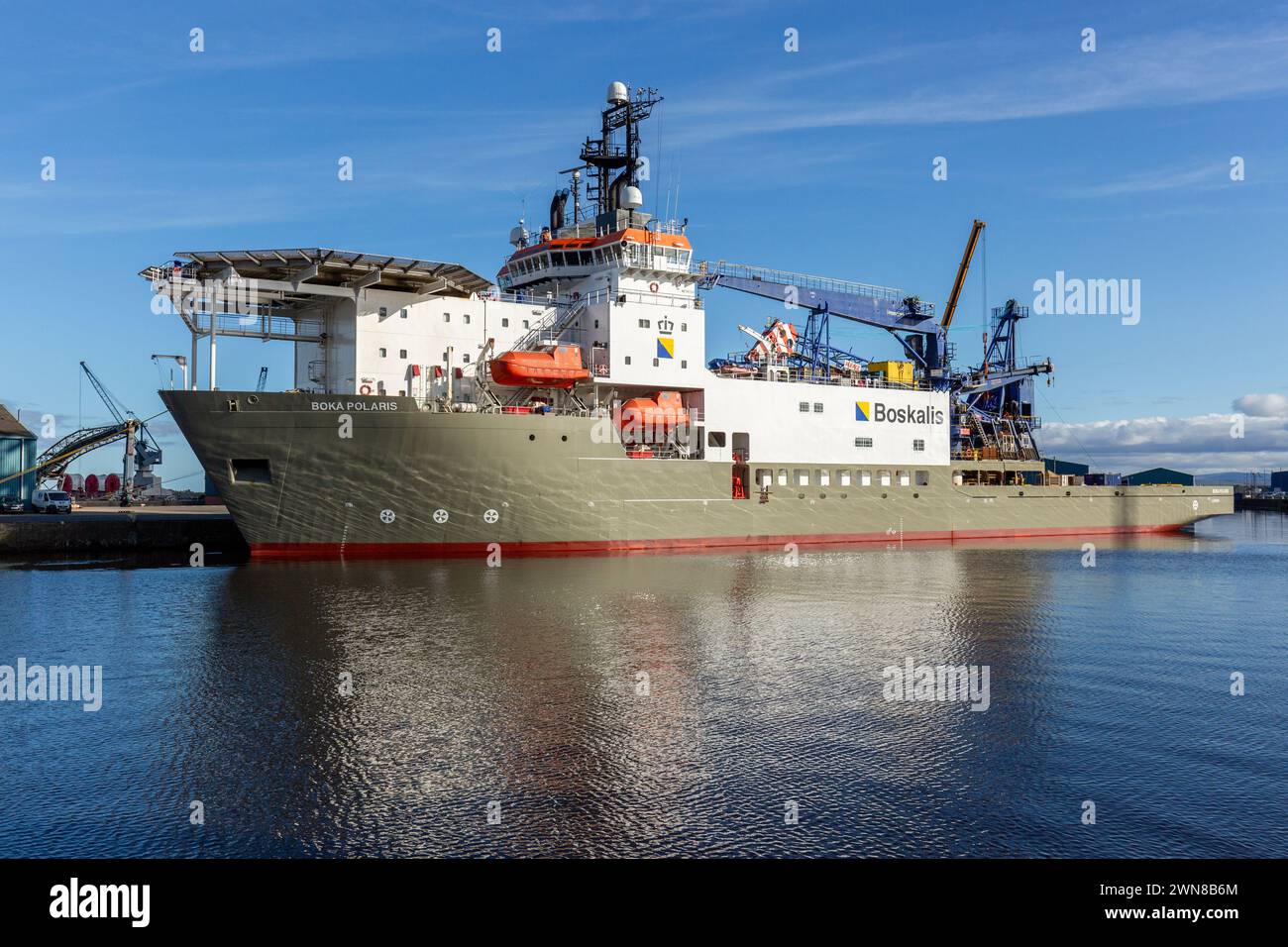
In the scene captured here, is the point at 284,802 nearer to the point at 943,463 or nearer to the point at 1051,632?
the point at 1051,632

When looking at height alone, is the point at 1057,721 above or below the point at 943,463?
below

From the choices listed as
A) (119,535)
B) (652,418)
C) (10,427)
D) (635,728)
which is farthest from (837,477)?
(10,427)

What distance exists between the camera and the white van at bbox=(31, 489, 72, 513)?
1699 inches

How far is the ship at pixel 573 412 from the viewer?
26.8 meters

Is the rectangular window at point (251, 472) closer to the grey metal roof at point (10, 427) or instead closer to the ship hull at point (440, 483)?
the ship hull at point (440, 483)

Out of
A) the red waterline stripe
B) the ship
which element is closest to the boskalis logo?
the ship

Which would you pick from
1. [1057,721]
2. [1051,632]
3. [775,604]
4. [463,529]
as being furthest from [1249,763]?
[463,529]

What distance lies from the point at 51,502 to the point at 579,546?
29.1m

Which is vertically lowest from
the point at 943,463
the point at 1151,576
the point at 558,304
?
the point at 1151,576

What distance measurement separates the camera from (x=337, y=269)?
92.3ft

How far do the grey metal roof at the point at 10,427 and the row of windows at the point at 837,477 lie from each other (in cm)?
3790
